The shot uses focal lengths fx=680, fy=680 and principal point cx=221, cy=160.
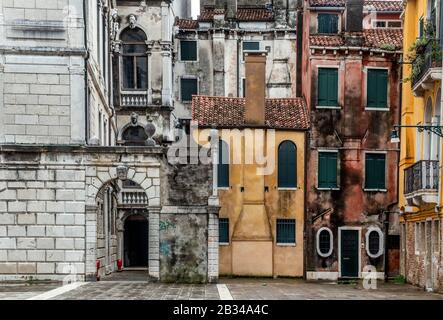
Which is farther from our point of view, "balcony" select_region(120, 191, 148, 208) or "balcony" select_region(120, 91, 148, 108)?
"balcony" select_region(120, 91, 148, 108)

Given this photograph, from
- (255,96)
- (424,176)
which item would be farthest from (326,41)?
(424,176)

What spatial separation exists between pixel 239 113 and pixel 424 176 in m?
11.3

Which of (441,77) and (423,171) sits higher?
(441,77)

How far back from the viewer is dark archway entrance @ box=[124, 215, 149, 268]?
38.2m

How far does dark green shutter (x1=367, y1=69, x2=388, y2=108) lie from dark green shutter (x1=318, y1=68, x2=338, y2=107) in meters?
1.53

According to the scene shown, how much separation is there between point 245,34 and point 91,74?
19.6 metres

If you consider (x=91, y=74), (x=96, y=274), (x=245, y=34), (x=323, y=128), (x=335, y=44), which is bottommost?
(x=96, y=274)

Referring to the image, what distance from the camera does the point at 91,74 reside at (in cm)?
2667

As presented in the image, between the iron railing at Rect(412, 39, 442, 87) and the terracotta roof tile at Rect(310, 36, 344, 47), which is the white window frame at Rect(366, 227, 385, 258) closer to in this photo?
the iron railing at Rect(412, 39, 442, 87)

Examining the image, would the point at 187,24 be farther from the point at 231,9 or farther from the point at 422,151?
the point at 422,151

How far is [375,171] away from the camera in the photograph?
30.6 meters

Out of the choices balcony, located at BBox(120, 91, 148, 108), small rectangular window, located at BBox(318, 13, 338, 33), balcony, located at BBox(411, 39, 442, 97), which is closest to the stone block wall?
balcony, located at BBox(411, 39, 442, 97)
